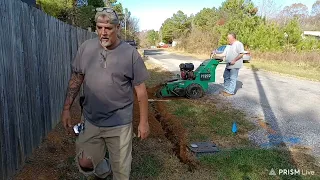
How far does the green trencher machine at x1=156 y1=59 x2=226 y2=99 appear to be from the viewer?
8125 mm

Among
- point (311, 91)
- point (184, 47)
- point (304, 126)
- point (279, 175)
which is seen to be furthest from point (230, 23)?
point (279, 175)

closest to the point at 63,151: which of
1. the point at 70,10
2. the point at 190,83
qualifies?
the point at 190,83

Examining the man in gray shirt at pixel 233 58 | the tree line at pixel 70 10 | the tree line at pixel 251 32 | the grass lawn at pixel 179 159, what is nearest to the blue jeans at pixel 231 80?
the man in gray shirt at pixel 233 58

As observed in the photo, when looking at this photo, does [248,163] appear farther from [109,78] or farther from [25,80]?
[25,80]

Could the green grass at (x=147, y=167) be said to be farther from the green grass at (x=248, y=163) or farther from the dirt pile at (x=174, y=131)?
the green grass at (x=248, y=163)

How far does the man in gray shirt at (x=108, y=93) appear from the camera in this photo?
271 cm

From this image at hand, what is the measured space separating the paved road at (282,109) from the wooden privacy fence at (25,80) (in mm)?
3510

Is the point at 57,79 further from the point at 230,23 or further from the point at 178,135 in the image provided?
the point at 230,23

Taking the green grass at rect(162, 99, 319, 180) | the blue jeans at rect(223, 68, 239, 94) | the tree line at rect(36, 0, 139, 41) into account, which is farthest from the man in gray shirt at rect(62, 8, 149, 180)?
the tree line at rect(36, 0, 139, 41)

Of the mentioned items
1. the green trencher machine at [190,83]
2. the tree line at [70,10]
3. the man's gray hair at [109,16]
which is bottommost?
the green trencher machine at [190,83]

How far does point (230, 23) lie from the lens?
30.8 m

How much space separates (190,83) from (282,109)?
2.48 m

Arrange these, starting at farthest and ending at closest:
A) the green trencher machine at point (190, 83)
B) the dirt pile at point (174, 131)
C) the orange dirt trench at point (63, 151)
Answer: the green trencher machine at point (190, 83) < the dirt pile at point (174, 131) < the orange dirt trench at point (63, 151)

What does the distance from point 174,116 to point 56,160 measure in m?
2.94
